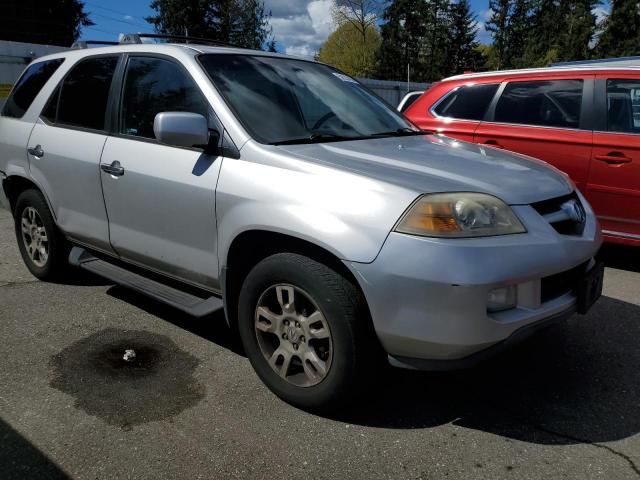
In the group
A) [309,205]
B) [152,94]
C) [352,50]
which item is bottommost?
[309,205]

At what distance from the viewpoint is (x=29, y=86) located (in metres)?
4.59

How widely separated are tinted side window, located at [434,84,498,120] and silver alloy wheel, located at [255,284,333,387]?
388 centimetres

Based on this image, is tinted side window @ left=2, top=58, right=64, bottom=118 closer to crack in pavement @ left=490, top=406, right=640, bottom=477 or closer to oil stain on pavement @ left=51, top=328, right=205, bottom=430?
oil stain on pavement @ left=51, top=328, right=205, bottom=430

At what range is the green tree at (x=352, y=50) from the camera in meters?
61.5

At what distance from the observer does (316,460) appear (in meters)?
2.46

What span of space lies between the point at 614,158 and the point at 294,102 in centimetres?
310

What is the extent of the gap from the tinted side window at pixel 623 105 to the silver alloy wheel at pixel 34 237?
4775mm

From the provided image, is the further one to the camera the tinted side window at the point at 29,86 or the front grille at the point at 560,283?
the tinted side window at the point at 29,86

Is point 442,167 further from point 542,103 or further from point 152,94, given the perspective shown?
point 542,103

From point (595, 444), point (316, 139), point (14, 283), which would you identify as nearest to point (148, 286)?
point (316, 139)

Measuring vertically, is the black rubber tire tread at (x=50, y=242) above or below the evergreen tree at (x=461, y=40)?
below

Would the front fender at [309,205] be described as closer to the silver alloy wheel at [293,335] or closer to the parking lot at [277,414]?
the silver alloy wheel at [293,335]

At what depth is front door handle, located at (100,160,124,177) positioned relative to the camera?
348cm

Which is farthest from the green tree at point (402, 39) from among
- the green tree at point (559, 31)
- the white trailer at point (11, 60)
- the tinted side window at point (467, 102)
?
the tinted side window at point (467, 102)
